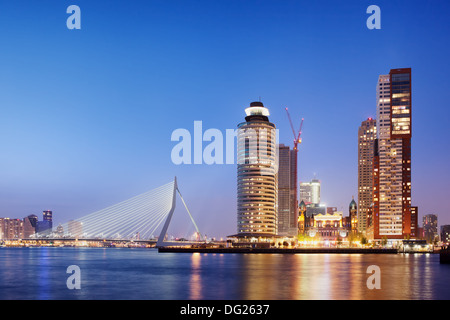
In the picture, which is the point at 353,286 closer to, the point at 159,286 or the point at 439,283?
the point at 439,283

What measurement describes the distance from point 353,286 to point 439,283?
13014 mm

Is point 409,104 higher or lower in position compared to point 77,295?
higher

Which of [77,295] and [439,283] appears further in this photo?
[439,283]

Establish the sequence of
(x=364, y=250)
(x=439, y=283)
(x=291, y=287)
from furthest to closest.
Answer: (x=364, y=250) < (x=439, y=283) < (x=291, y=287)
